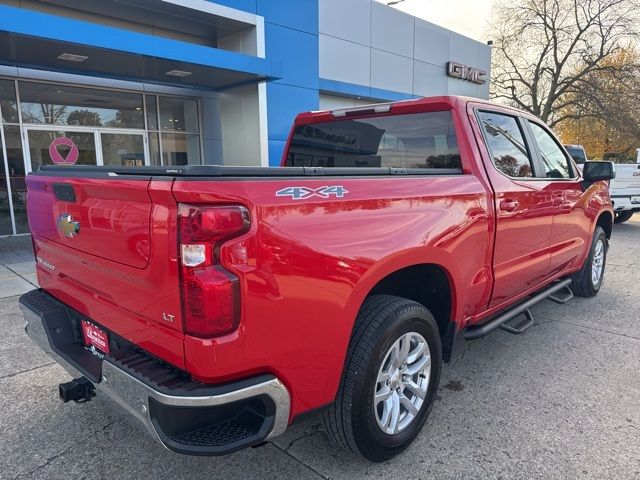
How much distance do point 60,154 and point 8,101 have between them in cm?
145

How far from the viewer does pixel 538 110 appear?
2992 cm

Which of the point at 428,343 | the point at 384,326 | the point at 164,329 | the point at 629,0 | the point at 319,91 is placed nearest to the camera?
the point at 164,329

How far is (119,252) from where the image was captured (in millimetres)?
2102

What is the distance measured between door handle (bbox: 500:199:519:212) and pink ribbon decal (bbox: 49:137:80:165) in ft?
34.1

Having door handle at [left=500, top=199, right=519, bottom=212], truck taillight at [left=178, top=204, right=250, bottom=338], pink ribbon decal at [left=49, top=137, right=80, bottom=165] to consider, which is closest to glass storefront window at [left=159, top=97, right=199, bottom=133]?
pink ribbon decal at [left=49, top=137, right=80, bottom=165]

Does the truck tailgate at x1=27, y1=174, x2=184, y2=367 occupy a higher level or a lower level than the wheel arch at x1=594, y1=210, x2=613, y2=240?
higher

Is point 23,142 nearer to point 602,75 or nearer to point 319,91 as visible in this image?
point 319,91

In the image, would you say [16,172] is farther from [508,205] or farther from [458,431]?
[458,431]

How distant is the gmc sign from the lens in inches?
762

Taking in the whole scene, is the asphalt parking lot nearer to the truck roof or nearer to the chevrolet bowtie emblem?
the chevrolet bowtie emblem

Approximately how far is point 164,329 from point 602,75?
3154 cm

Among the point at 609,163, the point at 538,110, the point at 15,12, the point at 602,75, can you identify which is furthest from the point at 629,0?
the point at 15,12

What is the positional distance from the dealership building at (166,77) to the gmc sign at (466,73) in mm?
4698

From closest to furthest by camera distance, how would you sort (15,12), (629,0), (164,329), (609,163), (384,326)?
1. (164,329)
2. (384,326)
3. (609,163)
4. (15,12)
5. (629,0)
